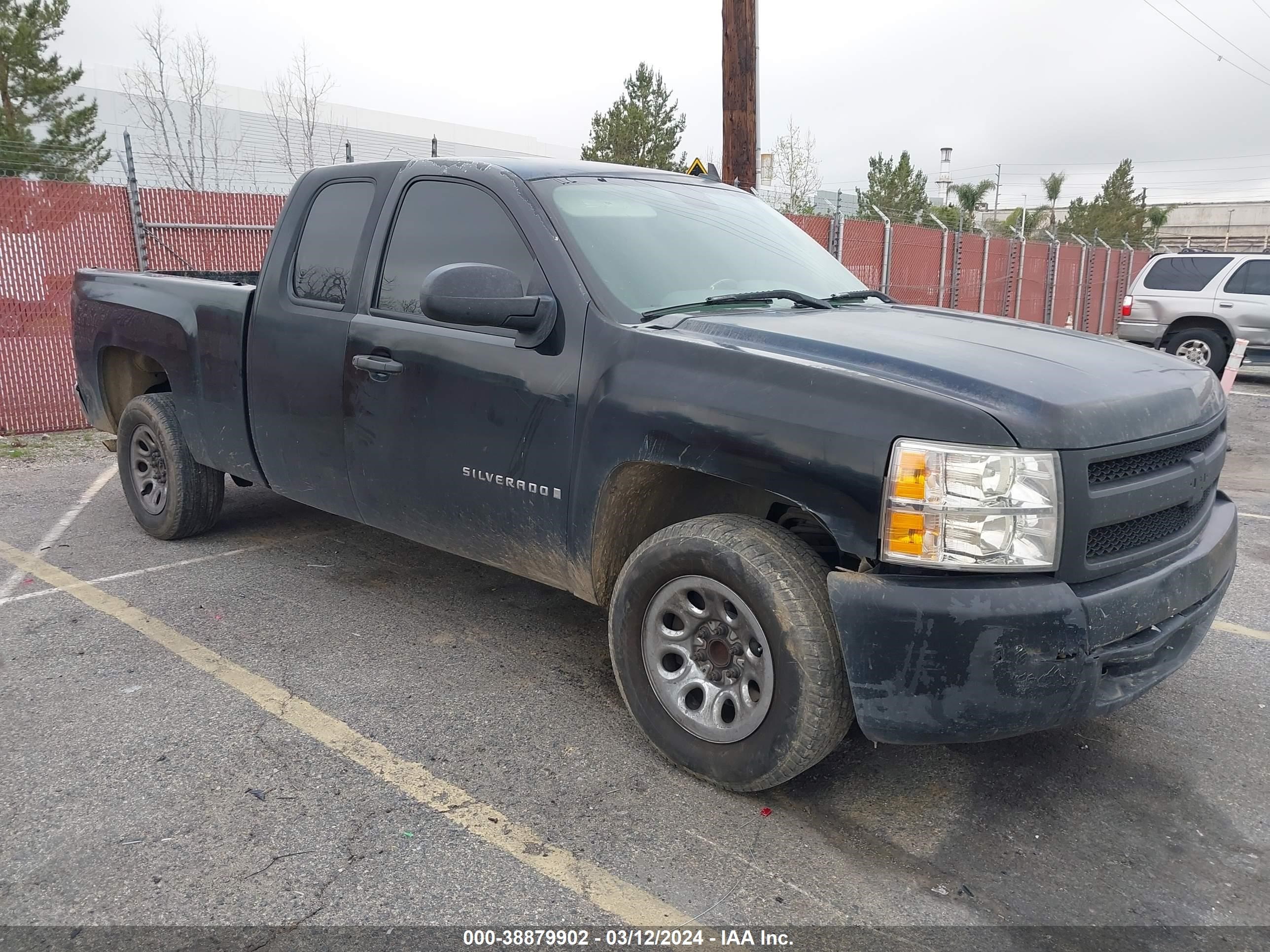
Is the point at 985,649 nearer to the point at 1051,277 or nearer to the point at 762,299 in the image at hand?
the point at 762,299

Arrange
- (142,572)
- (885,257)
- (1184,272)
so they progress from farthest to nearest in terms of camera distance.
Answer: (885,257) → (1184,272) → (142,572)

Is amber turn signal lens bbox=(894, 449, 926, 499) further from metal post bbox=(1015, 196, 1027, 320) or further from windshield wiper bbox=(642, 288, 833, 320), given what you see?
metal post bbox=(1015, 196, 1027, 320)

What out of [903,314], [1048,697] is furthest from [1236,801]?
[903,314]

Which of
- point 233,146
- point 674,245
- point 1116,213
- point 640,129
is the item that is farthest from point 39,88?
point 1116,213

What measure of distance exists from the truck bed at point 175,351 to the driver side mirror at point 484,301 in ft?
5.71

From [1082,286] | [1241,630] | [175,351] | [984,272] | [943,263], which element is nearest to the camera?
[1241,630]

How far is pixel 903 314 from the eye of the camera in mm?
3666

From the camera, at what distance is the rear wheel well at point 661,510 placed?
3170mm

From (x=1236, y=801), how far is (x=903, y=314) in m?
1.97

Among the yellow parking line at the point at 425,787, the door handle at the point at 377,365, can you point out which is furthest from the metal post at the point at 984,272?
the yellow parking line at the point at 425,787

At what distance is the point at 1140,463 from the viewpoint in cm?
276

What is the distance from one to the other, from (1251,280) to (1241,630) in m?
11.9

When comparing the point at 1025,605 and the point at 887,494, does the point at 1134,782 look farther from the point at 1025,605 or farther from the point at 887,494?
the point at 887,494

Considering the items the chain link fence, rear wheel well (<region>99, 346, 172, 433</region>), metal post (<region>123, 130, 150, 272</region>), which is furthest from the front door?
metal post (<region>123, 130, 150, 272</region>)
